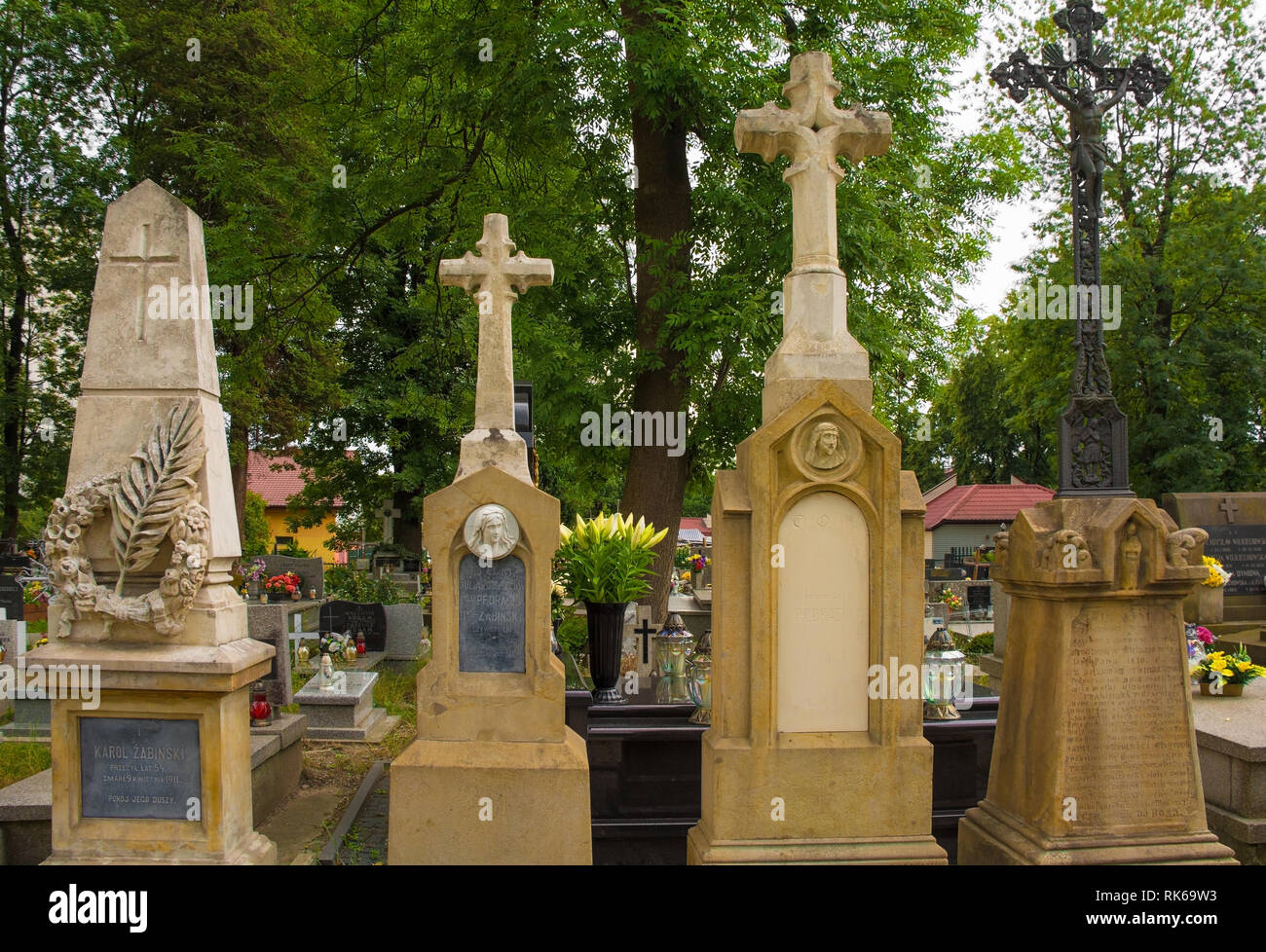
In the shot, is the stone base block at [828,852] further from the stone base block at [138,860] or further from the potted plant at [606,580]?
the stone base block at [138,860]

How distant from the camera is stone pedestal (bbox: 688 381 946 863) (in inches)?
170

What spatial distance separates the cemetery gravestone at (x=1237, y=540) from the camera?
517 inches

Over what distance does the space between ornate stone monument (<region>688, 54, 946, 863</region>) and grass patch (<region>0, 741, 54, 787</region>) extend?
17.6 feet

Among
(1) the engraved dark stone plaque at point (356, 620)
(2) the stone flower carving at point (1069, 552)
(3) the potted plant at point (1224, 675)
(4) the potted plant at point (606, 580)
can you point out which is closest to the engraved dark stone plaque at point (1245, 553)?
(3) the potted plant at point (1224, 675)

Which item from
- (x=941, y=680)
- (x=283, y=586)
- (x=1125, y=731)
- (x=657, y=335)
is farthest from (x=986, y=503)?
(x=1125, y=731)

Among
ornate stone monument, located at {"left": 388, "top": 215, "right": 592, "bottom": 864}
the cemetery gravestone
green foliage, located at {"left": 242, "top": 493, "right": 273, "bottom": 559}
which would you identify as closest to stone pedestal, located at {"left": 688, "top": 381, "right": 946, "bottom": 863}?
ornate stone monument, located at {"left": 388, "top": 215, "right": 592, "bottom": 864}

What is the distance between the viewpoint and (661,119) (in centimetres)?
970

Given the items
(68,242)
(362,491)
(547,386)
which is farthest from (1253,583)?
(68,242)

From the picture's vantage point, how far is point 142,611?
14.7ft

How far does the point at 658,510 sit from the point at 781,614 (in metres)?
5.63

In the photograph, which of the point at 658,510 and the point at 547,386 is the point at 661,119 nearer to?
the point at 547,386

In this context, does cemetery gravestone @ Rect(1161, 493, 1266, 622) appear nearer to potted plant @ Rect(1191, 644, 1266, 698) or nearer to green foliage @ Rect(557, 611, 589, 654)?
potted plant @ Rect(1191, 644, 1266, 698)

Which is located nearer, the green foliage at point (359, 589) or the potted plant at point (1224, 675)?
the potted plant at point (1224, 675)

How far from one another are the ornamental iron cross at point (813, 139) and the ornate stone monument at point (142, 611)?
3.24 m
